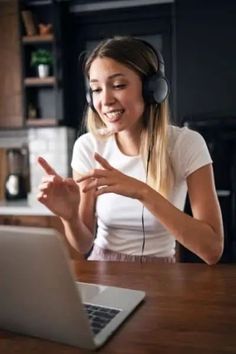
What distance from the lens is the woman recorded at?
1107mm

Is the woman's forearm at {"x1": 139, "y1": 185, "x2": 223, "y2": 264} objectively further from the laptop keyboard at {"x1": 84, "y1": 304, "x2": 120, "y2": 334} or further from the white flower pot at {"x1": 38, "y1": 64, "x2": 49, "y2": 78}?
the white flower pot at {"x1": 38, "y1": 64, "x2": 49, "y2": 78}

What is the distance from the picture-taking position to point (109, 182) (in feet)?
2.93

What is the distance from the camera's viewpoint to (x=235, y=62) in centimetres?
241

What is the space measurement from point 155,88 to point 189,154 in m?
0.20

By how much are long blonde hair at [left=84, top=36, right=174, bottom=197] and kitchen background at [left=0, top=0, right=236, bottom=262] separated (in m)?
1.18

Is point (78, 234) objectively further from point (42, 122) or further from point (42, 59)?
point (42, 59)

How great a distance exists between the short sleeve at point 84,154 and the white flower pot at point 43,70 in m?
1.65

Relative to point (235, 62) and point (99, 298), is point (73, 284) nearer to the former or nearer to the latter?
point (99, 298)

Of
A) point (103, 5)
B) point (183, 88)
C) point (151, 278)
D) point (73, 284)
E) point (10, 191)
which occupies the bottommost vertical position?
point (10, 191)

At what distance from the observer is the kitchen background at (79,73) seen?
2.41 m

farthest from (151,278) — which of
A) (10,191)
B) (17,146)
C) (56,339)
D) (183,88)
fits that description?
(17,146)

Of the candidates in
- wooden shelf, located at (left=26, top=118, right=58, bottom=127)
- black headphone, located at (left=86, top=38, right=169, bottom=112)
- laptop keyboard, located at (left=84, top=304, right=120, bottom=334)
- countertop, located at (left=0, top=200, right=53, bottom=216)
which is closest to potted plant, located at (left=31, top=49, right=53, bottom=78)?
wooden shelf, located at (left=26, top=118, right=58, bottom=127)

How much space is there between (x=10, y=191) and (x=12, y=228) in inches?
94.9

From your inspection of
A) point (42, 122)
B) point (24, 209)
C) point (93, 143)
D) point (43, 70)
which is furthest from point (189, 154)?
point (43, 70)
